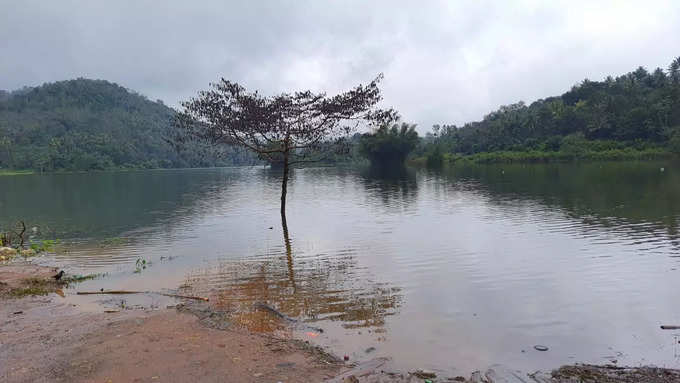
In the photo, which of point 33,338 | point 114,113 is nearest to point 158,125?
point 114,113

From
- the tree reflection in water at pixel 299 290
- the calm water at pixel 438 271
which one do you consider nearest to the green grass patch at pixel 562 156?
the calm water at pixel 438 271

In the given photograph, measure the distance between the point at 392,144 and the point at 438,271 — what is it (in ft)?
305

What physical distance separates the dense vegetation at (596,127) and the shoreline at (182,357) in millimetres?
86929

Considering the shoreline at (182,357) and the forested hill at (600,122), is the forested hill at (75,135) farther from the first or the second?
the shoreline at (182,357)

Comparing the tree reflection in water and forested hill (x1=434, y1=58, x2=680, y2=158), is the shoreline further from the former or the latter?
forested hill (x1=434, y1=58, x2=680, y2=158)

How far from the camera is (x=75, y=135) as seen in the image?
15075 centimetres

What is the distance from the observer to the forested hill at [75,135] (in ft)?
438

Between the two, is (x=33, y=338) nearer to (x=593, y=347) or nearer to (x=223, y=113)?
(x=593, y=347)

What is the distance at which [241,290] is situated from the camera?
1110 cm

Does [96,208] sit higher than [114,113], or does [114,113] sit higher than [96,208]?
[114,113]

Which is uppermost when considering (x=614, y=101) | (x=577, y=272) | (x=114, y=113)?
(x=114, y=113)

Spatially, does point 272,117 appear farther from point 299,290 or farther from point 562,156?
point 562,156

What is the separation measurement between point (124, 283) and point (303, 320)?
245 inches

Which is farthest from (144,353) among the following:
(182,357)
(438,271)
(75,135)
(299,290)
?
(75,135)
